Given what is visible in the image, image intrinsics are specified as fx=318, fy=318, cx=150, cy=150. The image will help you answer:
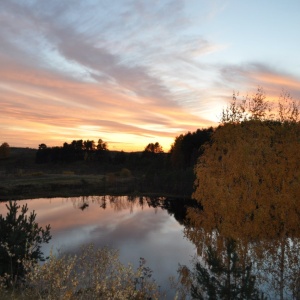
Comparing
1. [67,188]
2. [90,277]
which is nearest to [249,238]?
[90,277]

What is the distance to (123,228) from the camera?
42.1m

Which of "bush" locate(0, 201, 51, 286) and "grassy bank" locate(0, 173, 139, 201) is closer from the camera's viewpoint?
"bush" locate(0, 201, 51, 286)

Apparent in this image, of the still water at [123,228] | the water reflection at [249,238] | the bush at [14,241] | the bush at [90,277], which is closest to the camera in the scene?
the bush at [90,277]

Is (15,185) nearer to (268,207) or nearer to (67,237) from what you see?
(67,237)

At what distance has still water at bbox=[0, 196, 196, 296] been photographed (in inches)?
1156

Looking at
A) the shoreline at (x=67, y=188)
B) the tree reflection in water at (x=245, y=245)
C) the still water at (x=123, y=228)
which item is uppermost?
the tree reflection in water at (x=245, y=245)

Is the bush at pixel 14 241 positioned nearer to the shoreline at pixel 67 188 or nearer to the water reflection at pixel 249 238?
the water reflection at pixel 249 238

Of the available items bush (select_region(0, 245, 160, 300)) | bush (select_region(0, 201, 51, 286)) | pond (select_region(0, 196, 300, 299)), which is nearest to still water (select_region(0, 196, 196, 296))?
pond (select_region(0, 196, 300, 299))

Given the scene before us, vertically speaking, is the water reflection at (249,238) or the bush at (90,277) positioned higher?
the bush at (90,277)

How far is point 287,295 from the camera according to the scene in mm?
20453

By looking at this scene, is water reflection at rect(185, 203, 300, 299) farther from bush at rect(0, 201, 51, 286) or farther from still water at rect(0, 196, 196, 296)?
bush at rect(0, 201, 51, 286)

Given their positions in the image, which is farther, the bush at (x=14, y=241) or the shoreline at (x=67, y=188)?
the shoreline at (x=67, y=188)

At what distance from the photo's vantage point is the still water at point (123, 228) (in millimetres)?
29356

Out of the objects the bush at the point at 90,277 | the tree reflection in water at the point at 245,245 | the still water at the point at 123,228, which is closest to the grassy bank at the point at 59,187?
the still water at the point at 123,228
